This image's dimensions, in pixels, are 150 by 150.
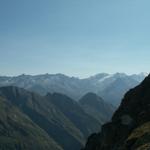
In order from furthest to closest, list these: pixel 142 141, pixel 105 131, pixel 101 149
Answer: pixel 105 131 < pixel 101 149 < pixel 142 141

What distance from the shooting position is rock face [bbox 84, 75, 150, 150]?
70.3 metres

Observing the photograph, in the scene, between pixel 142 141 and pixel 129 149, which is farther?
pixel 129 149

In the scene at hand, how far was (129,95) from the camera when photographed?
388 feet

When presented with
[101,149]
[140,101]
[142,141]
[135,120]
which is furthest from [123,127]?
[142,141]

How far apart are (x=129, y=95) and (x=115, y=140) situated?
90.3 ft

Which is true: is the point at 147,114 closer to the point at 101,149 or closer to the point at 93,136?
the point at 101,149

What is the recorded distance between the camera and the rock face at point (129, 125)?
70300mm

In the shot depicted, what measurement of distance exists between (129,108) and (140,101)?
13.9ft

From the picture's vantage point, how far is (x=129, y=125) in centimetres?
8881

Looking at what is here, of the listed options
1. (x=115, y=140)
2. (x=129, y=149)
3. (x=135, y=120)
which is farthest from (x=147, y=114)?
(x=129, y=149)

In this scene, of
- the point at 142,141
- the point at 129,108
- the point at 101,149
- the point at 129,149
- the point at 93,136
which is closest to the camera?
the point at 142,141

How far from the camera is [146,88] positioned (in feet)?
363

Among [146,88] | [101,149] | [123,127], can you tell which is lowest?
[101,149]

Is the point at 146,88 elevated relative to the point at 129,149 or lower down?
elevated
